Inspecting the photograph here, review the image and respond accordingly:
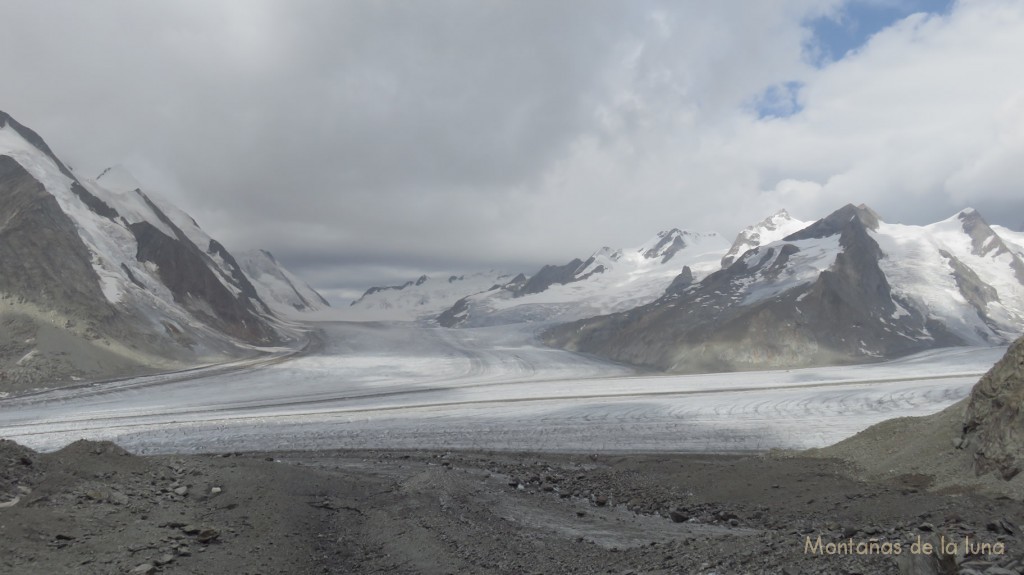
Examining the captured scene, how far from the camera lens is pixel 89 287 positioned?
73875 millimetres

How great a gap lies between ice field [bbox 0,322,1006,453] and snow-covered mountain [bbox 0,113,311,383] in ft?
32.4

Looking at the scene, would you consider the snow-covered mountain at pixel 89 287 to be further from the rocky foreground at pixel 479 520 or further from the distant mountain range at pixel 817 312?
the distant mountain range at pixel 817 312

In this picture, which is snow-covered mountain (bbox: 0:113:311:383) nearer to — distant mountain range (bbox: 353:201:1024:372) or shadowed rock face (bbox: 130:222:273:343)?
shadowed rock face (bbox: 130:222:273:343)

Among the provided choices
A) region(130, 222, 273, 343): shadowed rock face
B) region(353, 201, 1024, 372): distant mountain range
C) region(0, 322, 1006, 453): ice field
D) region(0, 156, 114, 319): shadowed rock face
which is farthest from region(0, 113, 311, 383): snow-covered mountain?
region(353, 201, 1024, 372): distant mountain range

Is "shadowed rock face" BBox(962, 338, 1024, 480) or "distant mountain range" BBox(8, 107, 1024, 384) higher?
"distant mountain range" BBox(8, 107, 1024, 384)

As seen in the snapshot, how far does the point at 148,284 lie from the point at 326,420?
71.8 meters

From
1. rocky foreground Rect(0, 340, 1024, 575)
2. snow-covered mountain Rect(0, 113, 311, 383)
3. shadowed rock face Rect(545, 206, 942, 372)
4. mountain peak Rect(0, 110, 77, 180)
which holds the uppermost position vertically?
mountain peak Rect(0, 110, 77, 180)

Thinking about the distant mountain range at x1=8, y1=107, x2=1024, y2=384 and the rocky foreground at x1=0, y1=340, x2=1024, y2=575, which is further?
the distant mountain range at x1=8, y1=107, x2=1024, y2=384

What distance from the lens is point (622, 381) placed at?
203ft

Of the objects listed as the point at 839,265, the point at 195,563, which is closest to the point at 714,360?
the point at 839,265

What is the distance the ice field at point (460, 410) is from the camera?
29.7 metres

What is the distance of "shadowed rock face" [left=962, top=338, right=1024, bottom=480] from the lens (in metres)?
13.8

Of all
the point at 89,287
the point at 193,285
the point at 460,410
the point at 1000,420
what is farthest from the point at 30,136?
the point at 1000,420

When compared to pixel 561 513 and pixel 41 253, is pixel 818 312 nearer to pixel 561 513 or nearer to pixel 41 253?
pixel 561 513
